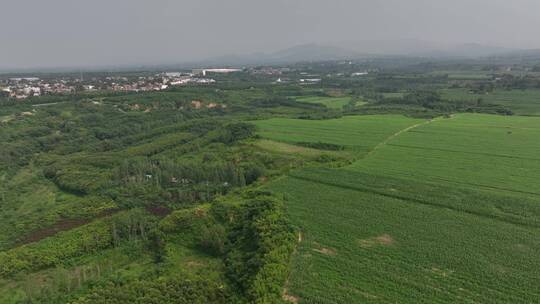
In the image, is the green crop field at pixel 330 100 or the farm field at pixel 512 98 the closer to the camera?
the farm field at pixel 512 98

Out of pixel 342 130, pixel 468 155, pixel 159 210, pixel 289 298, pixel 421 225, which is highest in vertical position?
pixel 342 130

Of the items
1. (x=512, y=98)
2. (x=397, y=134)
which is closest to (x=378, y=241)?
(x=397, y=134)

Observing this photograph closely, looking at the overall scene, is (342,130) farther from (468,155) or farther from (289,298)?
(289,298)

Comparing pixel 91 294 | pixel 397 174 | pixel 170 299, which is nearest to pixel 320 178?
pixel 397 174

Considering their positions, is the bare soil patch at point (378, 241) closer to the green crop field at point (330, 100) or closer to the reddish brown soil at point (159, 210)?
the reddish brown soil at point (159, 210)

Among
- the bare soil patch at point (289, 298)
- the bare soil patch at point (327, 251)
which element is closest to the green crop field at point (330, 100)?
the bare soil patch at point (327, 251)

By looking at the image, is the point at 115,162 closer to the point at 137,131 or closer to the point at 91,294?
the point at 137,131
